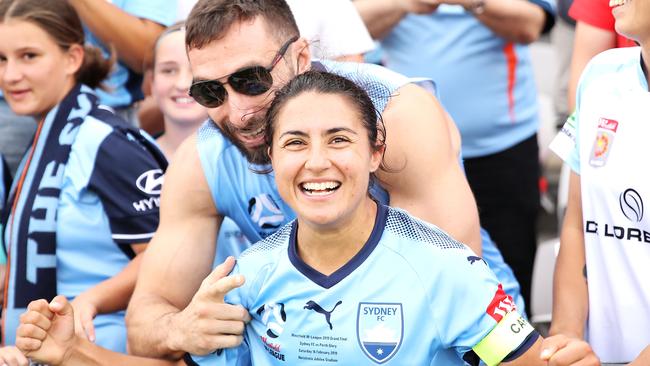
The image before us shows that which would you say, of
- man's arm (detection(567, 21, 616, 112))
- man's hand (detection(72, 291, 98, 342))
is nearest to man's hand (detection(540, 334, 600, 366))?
man's arm (detection(567, 21, 616, 112))

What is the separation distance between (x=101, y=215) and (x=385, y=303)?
1297 mm

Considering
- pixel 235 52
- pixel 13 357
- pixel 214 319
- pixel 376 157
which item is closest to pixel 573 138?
pixel 376 157

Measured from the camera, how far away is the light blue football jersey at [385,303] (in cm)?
269

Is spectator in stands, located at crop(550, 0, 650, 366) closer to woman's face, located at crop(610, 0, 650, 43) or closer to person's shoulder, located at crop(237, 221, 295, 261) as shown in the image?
woman's face, located at crop(610, 0, 650, 43)

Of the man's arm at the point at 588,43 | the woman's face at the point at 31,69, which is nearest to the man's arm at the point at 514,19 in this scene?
the man's arm at the point at 588,43

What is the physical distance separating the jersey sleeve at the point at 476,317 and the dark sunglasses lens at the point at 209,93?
2.67ft

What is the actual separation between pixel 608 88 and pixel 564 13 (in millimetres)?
2750

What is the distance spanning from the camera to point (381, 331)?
2.72 m

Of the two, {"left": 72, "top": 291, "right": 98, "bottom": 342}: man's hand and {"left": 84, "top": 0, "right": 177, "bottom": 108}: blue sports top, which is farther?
{"left": 84, "top": 0, "right": 177, "bottom": 108}: blue sports top

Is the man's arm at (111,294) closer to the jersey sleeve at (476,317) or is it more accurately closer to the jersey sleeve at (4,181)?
the jersey sleeve at (4,181)

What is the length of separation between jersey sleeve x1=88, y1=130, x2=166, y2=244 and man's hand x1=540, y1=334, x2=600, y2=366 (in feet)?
4.94

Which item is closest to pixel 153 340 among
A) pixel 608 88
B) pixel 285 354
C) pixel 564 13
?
pixel 285 354

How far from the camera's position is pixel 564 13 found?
5.68m

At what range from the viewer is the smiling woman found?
269cm
